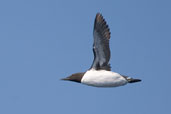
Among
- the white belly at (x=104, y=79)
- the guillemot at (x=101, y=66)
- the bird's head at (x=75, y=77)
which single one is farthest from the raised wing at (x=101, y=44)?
the bird's head at (x=75, y=77)

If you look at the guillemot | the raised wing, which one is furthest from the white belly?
the raised wing

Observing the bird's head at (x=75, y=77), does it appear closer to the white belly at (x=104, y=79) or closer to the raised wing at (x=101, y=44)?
the white belly at (x=104, y=79)

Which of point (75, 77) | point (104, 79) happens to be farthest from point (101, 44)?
point (75, 77)

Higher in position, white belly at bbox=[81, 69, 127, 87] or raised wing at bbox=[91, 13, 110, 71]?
raised wing at bbox=[91, 13, 110, 71]

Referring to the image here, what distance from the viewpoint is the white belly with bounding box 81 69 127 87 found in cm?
1902

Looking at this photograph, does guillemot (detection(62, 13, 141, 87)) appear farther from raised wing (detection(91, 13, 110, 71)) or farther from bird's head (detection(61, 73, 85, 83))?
bird's head (detection(61, 73, 85, 83))

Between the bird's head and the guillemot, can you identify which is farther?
the bird's head

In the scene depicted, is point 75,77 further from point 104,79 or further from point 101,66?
point 104,79

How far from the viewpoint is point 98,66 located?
64.3 ft

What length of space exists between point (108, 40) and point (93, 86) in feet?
7.10

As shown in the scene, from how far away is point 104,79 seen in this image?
62.4 ft

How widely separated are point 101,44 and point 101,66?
1.09 meters

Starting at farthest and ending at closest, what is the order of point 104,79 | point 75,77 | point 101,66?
point 75,77 → point 101,66 → point 104,79

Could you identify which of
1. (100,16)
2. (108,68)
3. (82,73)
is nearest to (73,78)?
(82,73)
